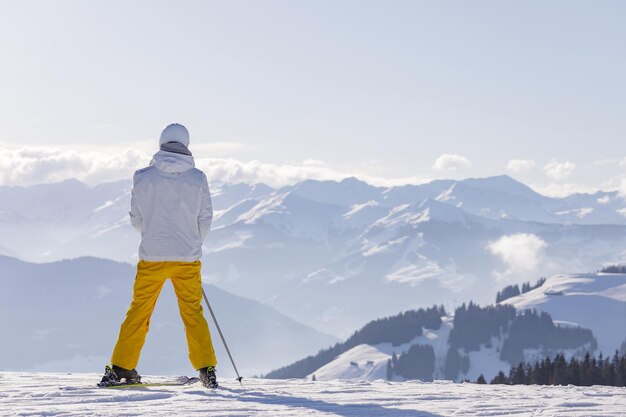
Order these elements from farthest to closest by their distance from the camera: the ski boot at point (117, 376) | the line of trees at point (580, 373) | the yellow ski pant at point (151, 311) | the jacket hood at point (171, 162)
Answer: the line of trees at point (580, 373)
the jacket hood at point (171, 162)
the yellow ski pant at point (151, 311)
the ski boot at point (117, 376)

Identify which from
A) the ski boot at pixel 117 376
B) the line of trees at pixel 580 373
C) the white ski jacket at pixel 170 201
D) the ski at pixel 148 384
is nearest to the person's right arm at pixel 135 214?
the white ski jacket at pixel 170 201

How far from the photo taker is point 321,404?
9.06m

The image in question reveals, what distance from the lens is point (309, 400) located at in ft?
31.0

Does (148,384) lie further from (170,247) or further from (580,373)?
(580,373)

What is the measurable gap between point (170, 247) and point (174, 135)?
1.47 m

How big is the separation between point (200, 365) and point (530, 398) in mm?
4040

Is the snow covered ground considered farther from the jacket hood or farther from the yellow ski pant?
the jacket hood

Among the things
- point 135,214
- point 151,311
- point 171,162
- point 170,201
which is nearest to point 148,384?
point 151,311

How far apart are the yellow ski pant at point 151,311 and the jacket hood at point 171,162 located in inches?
47.9

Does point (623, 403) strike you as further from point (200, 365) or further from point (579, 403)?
point (200, 365)

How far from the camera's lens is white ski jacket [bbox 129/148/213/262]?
413 inches

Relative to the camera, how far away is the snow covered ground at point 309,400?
8.12m

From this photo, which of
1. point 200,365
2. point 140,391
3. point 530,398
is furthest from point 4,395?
point 530,398

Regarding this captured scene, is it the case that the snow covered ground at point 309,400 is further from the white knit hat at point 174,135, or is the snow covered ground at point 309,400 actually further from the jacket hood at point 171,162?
the white knit hat at point 174,135
